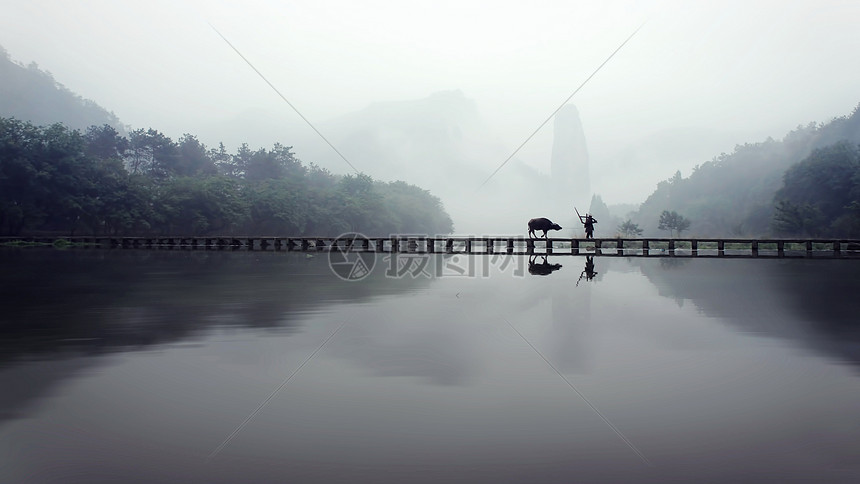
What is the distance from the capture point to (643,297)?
1321 cm

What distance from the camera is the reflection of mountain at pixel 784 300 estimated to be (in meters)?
8.46

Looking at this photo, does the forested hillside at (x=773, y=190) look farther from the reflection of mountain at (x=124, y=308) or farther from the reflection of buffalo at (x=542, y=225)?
the reflection of mountain at (x=124, y=308)

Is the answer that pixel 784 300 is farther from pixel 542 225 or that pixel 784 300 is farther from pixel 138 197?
pixel 138 197

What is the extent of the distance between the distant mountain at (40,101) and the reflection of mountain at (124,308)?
150209 mm

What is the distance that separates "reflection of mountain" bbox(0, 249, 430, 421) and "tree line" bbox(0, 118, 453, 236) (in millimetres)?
39500

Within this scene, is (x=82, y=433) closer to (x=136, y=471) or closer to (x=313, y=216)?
(x=136, y=471)

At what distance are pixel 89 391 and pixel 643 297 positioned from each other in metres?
11.4

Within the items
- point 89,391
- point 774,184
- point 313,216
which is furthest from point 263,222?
point 774,184

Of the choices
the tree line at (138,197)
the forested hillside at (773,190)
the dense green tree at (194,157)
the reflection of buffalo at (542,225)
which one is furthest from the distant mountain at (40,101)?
the forested hillside at (773,190)

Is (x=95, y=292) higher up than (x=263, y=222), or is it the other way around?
(x=263, y=222)

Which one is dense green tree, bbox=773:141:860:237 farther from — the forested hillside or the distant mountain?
the distant mountain

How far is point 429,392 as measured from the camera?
5.60m

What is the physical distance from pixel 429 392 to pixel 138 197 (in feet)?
202

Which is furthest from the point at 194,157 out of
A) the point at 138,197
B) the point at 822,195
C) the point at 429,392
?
the point at 429,392
